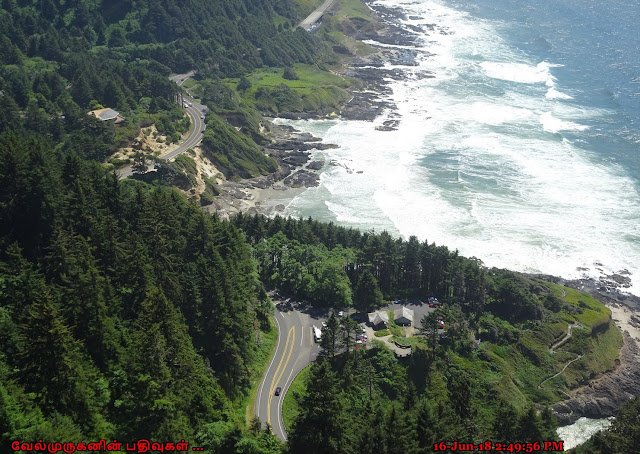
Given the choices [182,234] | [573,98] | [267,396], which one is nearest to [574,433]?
[267,396]

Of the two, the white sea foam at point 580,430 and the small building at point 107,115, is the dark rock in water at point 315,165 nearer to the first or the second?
the small building at point 107,115

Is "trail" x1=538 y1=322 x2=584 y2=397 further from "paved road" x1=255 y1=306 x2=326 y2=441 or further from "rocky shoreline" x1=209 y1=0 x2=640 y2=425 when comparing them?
"paved road" x1=255 y1=306 x2=326 y2=441

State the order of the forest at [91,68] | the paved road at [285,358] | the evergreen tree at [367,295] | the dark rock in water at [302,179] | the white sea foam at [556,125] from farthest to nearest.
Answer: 1. the white sea foam at [556,125]
2. the dark rock in water at [302,179]
3. the forest at [91,68]
4. the evergreen tree at [367,295]
5. the paved road at [285,358]

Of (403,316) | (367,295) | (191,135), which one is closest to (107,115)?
(191,135)

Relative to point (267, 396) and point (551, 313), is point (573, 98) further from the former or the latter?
point (267, 396)

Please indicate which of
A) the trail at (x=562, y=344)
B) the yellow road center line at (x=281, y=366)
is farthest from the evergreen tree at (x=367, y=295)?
the trail at (x=562, y=344)

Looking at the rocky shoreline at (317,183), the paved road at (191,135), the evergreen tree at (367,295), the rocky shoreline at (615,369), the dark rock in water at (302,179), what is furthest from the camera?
the dark rock in water at (302,179)
